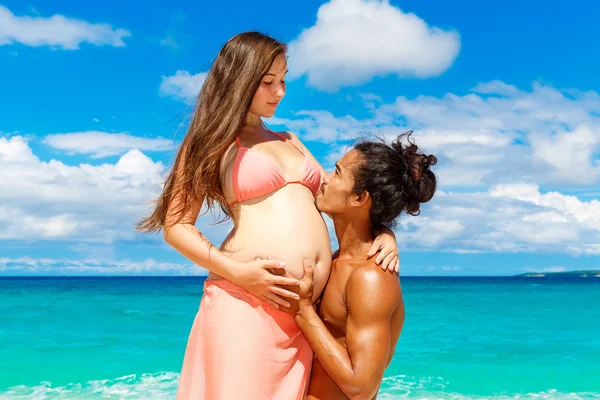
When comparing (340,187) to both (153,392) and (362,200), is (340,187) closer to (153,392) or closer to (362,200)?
(362,200)

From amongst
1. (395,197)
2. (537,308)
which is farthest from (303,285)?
(537,308)

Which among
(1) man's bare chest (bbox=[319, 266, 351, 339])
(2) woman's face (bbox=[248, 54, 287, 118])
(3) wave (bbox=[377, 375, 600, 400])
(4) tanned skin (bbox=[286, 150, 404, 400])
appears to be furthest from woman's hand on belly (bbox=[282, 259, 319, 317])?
(3) wave (bbox=[377, 375, 600, 400])

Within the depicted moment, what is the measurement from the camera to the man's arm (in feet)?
10.0

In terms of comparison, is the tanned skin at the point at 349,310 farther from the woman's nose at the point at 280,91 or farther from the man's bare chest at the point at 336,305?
the woman's nose at the point at 280,91

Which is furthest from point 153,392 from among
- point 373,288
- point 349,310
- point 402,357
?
point 373,288

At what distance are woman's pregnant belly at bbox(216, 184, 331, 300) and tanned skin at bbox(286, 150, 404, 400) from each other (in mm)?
74

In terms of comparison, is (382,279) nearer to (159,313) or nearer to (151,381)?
(151,381)

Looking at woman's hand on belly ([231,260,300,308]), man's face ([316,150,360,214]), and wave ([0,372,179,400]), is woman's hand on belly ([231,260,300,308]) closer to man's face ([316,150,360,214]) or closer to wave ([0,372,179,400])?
man's face ([316,150,360,214])

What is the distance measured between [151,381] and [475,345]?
8782 millimetres

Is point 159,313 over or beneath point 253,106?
over

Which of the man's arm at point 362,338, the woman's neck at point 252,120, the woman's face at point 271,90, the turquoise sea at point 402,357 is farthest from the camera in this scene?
the turquoise sea at point 402,357

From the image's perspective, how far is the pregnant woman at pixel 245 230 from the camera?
320cm

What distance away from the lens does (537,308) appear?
101 feet

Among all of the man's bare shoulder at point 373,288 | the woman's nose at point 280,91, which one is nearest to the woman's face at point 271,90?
the woman's nose at point 280,91
